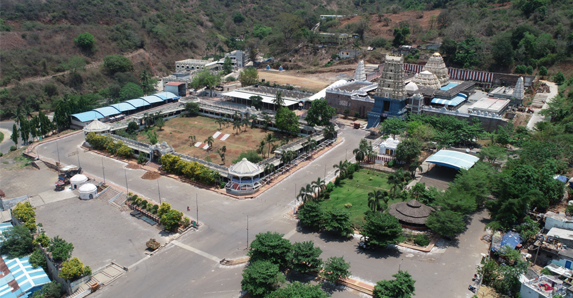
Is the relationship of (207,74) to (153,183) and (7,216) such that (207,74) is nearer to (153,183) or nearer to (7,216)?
(153,183)

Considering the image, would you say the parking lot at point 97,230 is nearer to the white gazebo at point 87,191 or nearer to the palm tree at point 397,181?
the white gazebo at point 87,191

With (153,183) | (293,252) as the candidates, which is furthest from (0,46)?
(293,252)

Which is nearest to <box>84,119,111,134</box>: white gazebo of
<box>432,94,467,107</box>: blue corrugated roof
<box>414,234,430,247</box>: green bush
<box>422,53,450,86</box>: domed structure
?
<box>414,234,430,247</box>: green bush

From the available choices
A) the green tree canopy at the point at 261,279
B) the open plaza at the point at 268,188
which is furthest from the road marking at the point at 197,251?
the green tree canopy at the point at 261,279

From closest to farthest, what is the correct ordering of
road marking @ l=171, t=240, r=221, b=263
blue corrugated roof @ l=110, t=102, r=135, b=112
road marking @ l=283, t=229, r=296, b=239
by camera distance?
road marking @ l=171, t=240, r=221, b=263 < road marking @ l=283, t=229, r=296, b=239 < blue corrugated roof @ l=110, t=102, r=135, b=112

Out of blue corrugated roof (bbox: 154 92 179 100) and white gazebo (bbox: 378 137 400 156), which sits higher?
blue corrugated roof (bbox: 154 92 179 100)

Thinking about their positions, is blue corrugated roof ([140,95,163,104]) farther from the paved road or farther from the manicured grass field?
the paved road

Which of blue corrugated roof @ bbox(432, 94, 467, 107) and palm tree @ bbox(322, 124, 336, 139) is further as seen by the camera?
blue corrugated roof @ bbox(432, 94, 467, 107)
